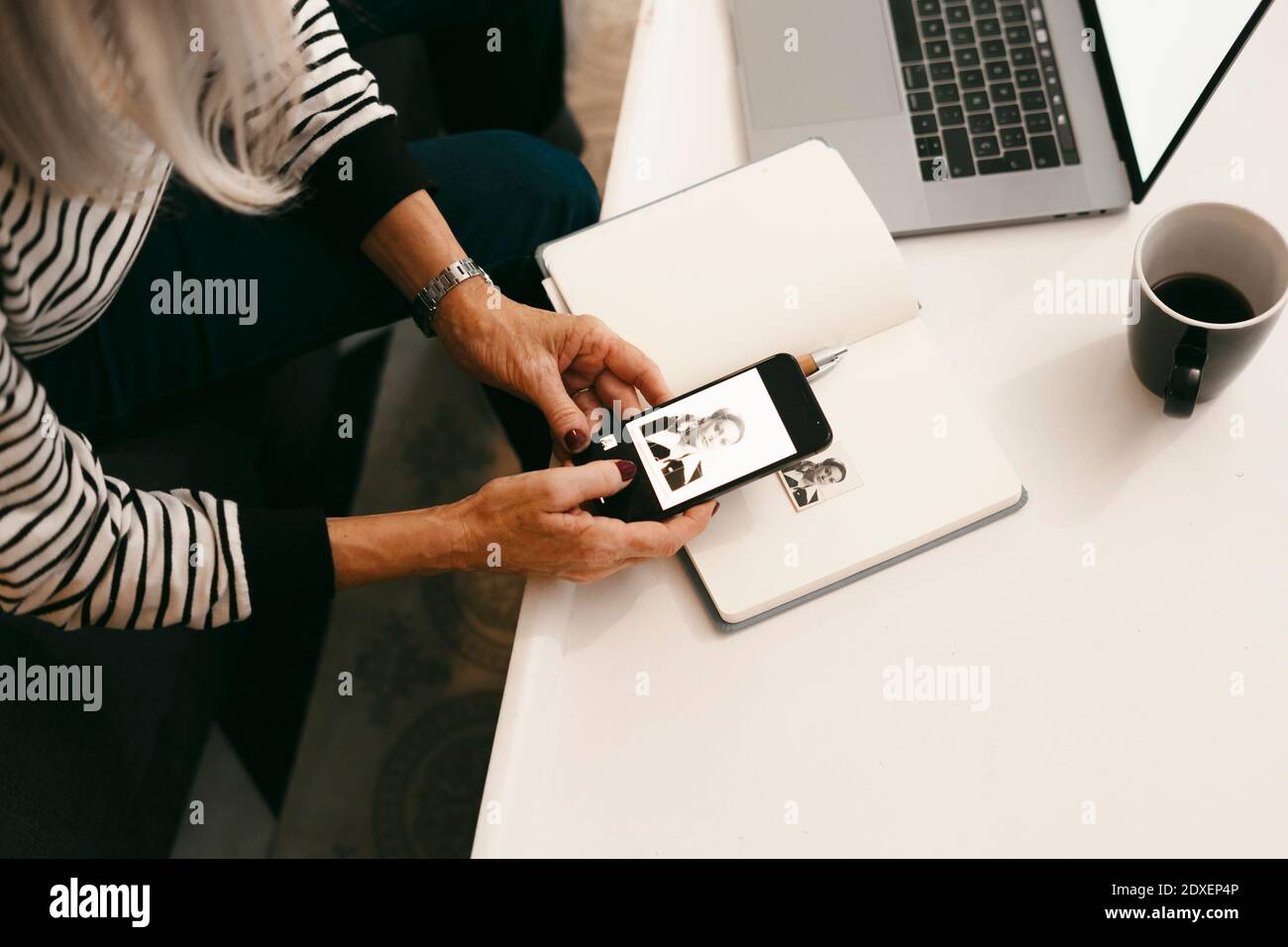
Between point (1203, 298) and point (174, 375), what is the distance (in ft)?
2.61

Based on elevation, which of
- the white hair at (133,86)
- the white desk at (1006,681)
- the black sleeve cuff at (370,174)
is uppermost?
the white hair at (133,86)

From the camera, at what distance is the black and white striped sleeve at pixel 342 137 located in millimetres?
776

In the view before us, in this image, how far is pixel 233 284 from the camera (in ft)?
2.73

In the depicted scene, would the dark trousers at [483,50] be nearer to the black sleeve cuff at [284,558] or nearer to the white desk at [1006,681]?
the black sleeve cuff at [284,558]

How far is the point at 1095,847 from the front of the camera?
Result: 1.96ft

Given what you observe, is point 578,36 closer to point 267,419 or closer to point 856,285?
point 267,419

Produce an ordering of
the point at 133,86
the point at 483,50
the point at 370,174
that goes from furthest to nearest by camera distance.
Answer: the point at 483,50 → the point at 370,174 → the point at 133,86

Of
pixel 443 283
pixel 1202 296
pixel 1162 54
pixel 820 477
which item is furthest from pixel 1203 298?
pixel 443 283

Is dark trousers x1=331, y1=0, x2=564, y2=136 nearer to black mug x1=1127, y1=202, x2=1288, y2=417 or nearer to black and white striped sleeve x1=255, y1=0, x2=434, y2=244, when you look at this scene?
black and white striped sleeve x1=255, y1=0, x2=434, y2=244

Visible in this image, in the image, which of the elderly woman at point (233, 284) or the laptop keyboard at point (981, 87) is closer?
the elderly woman at point (233, 284)

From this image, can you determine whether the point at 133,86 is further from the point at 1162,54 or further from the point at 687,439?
the point at 1162,54

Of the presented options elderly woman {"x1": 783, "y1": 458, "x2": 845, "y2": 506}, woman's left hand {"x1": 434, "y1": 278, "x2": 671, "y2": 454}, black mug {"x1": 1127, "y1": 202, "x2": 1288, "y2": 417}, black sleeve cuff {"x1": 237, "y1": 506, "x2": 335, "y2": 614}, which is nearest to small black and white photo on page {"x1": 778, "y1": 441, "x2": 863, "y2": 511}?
elderly woman {"x1": 783, "y1": 458, "x2": 845, "y2": 506}

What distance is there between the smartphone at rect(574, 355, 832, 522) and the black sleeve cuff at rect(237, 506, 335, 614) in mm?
200

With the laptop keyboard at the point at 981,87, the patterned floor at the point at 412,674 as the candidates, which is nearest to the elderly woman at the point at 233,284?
the laptop keyboard at the point at 981,87
